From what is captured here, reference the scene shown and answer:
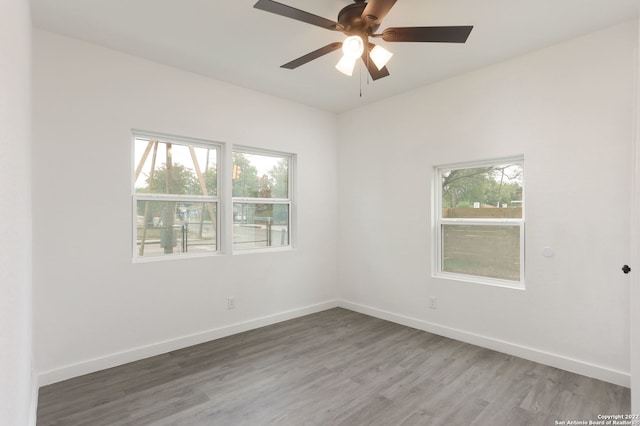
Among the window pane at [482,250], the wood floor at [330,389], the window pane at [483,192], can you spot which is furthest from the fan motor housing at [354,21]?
the wood floor at [330,389]

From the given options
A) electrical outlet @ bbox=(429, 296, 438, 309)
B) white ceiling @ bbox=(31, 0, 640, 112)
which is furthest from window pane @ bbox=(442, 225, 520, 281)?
white ceiling @ bbox=(31, 0, 640, 112)

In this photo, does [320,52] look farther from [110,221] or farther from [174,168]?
[110,221]

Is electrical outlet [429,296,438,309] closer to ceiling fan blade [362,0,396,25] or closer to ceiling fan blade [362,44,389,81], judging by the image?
ceiling fan blade [362,44,389,81]

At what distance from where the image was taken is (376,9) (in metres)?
1.93

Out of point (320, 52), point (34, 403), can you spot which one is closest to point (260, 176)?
point (320, 52)

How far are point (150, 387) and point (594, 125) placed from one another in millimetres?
4098

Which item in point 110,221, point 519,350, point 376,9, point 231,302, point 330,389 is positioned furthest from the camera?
point 231,302

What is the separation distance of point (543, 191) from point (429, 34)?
1866 mm

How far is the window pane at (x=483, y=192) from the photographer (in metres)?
3.25

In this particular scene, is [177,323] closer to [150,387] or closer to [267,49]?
[150,387]

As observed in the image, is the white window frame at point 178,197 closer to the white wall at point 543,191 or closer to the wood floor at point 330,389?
the wood floor at point 330,389

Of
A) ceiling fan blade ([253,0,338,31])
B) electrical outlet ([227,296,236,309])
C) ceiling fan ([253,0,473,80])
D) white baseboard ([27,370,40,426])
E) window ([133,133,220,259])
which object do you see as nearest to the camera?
ceiling fan blade ([253,0,338,31])

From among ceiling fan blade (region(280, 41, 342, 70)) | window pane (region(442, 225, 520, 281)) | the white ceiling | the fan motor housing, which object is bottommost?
window pane (region(442, 225, 520, 281))

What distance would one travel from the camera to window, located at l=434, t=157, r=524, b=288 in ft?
10.6
